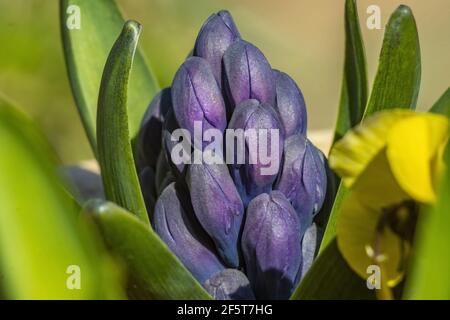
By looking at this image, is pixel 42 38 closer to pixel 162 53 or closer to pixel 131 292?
pixel 162 53

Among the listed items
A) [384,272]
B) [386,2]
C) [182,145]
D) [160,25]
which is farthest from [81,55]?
[386,2]

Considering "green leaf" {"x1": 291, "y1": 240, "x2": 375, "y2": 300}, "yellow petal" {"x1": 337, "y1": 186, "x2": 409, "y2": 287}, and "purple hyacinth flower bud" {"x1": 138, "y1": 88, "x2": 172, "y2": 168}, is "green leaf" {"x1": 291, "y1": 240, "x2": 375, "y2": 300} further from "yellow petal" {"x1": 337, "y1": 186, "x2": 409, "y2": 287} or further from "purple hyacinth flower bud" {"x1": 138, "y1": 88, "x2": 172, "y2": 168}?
"purple hyacinth flower bud" {"x1": 138, "y1": 88, "x2": 172, "y2": 168}

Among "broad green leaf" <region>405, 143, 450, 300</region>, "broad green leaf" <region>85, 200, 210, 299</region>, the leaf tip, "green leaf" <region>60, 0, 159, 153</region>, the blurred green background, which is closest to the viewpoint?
"broad green leaf" <region>405, 143, 450, 300</region>

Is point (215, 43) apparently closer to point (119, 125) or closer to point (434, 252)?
point (119, 125)

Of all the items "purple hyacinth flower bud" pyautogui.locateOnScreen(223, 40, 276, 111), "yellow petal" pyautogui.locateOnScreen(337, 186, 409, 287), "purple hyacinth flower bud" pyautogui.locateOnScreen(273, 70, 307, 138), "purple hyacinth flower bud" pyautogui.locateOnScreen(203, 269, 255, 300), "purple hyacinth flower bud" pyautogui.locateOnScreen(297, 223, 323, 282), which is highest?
"purple hyacinth flower bud" pyautogui.locateOnScreen(223, 40, 276, 111)

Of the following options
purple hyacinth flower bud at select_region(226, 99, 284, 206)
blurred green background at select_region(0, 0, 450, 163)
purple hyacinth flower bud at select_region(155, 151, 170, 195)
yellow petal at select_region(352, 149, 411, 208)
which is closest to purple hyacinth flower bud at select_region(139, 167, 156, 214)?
purple hyacinth flower bud at select_region(155, 151, 170, 195)
